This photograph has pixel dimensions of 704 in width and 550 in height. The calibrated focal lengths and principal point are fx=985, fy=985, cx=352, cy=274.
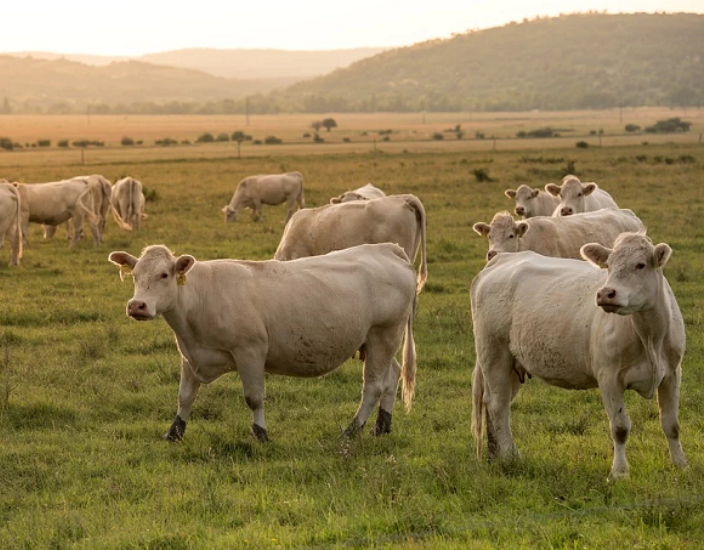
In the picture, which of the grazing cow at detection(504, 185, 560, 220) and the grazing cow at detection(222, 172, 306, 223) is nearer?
the grazing cow at detection(504, 185, 560, 220)

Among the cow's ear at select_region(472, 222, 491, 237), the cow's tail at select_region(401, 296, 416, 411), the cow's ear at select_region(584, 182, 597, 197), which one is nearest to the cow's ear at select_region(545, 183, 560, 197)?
the cow's ear at select_region(584, 182, 597, 197)

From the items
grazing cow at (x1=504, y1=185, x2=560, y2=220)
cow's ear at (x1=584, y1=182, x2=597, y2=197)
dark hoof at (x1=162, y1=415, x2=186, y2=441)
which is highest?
cow's ear at (x1=584, y1=182, x2=597, y2=197)

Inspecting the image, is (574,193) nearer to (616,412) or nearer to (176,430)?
(176,430)

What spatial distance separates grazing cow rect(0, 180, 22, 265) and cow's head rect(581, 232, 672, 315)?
14.7m

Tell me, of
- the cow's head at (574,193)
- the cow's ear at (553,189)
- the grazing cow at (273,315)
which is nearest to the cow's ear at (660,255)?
the grazing cow at (273,315)

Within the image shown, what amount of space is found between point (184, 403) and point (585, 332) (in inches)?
143

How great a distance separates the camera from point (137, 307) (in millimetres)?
7922

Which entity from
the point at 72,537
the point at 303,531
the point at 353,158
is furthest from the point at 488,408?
the point at 353,158

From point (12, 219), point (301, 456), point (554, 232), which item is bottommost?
point (301, 456)

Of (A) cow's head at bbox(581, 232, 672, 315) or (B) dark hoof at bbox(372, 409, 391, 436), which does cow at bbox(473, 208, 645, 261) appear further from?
(A) cow's head at bbox(581, 232, 672, 315)

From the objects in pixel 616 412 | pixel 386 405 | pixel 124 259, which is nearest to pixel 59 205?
pixel 124 259

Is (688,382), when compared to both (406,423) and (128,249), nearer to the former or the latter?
(406,423)

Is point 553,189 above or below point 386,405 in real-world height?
above

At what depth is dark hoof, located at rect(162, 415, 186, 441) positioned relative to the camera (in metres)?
8.51
